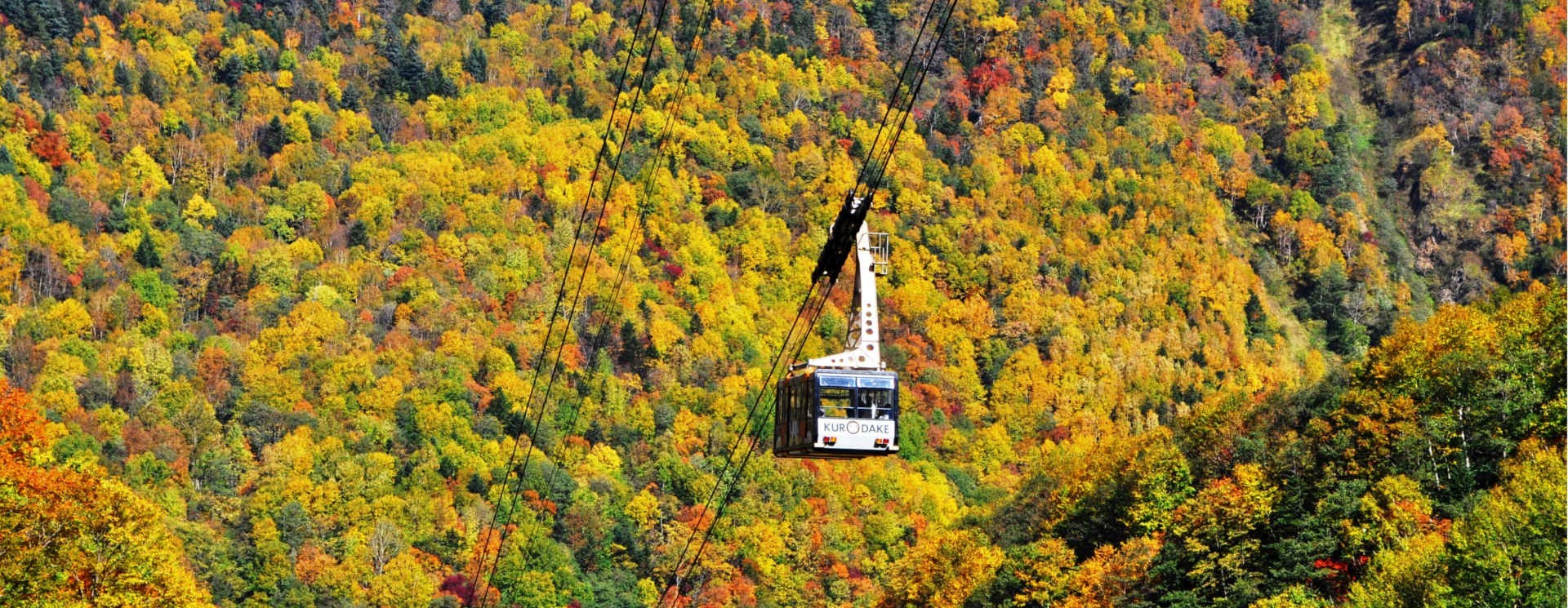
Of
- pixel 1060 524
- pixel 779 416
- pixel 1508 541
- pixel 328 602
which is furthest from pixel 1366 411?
pixel 328 602

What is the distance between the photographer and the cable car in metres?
62.1

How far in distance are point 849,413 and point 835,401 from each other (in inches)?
20.9

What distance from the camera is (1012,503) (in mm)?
144250

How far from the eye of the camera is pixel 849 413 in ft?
204

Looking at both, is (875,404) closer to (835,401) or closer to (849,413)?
(849,413)

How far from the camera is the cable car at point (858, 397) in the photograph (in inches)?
2446

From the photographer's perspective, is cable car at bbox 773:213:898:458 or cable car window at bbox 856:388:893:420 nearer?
cable car at bbox 773:213:898:458

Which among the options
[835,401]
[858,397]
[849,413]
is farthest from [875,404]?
[835,401]

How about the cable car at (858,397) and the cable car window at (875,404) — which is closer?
the cable car at (858,397)

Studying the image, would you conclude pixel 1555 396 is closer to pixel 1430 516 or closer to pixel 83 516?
pixel 1430 516

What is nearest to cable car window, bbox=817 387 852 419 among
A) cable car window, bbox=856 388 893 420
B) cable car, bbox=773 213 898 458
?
cable car, bbox=773 213 898 458

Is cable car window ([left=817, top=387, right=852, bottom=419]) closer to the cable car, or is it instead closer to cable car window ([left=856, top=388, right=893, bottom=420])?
the cable car

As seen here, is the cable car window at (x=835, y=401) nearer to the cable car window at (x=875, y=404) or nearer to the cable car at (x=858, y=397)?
the cable car at (x=858, y=397)

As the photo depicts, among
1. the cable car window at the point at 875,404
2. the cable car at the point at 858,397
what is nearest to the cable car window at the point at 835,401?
the cable car at the point at 858,397
